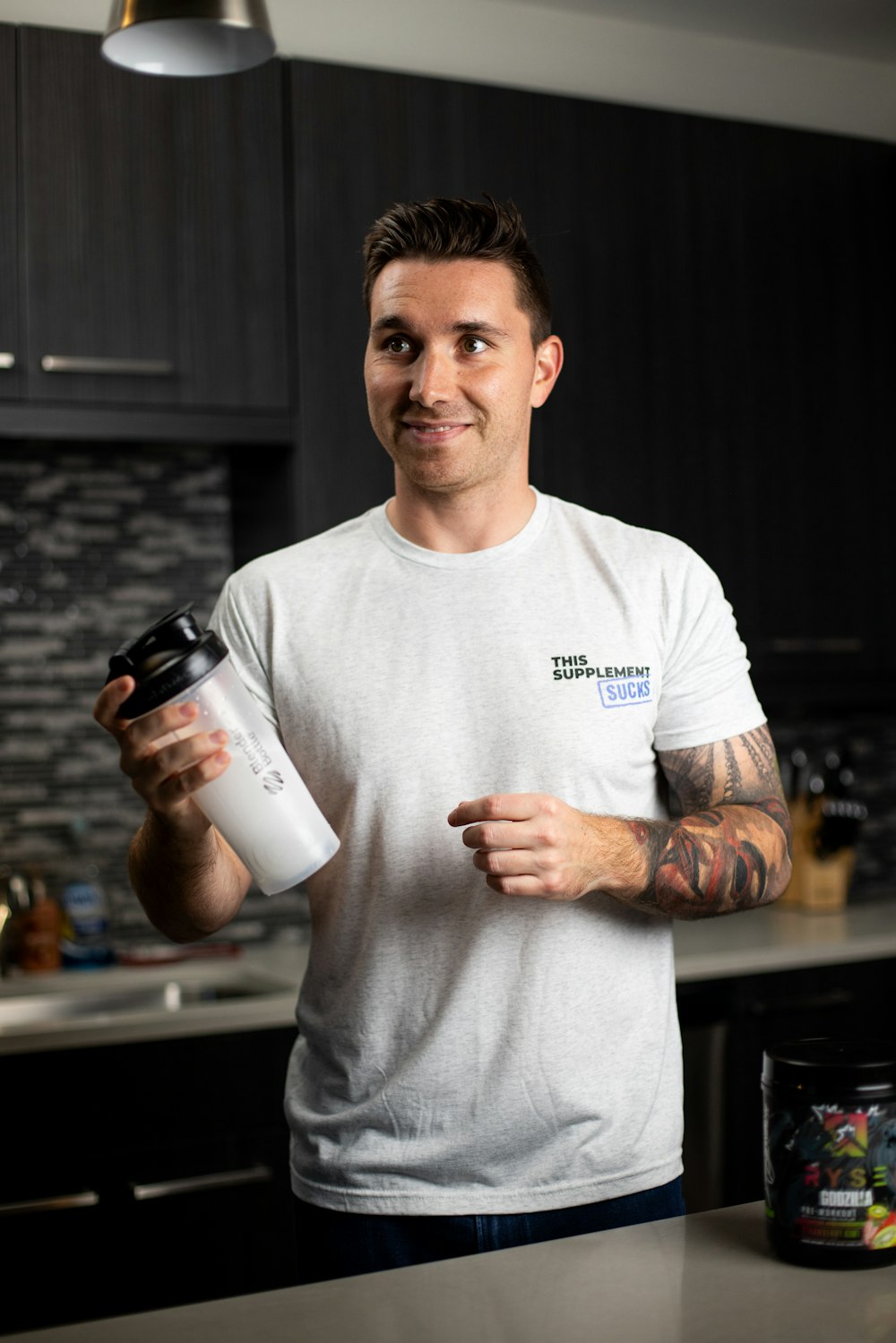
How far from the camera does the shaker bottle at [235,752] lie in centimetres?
105

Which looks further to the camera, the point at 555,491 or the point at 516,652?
the point at 555,491

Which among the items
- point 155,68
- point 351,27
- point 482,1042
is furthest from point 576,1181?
point 351,27

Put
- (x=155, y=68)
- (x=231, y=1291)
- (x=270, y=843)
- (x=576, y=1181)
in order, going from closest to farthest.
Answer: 1. (x=270, y=843)
2. (x=576, y=1181)
3. (x=155, y=68)
4. (x=231, y=1291)

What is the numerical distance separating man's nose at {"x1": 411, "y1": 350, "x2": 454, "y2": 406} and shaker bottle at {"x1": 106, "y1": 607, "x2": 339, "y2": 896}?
16.4 inches

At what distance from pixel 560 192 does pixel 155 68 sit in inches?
51.5

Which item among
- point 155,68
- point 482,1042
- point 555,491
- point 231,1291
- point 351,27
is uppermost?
point 351,27

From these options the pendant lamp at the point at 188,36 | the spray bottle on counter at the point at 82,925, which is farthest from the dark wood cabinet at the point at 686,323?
the pendant lamp at the point at 188,36

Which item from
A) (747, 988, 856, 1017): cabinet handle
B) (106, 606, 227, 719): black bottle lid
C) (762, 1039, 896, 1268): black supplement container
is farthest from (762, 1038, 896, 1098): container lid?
(747, 988, 856, 1017): cabinet handle

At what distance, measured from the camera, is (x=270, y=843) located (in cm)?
113

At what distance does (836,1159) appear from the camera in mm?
965

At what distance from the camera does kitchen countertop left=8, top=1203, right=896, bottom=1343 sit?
901 millimetres

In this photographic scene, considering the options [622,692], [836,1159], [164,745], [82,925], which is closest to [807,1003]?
[82,925]

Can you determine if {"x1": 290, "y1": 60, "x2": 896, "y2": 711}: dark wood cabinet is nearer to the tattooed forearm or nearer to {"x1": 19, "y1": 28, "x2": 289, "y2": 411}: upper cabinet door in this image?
{"x1": 19, "y1": 28, "x2": 289, "y2": 411}: upper cabinet door

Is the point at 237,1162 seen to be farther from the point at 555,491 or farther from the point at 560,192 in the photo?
the point at 560,192
